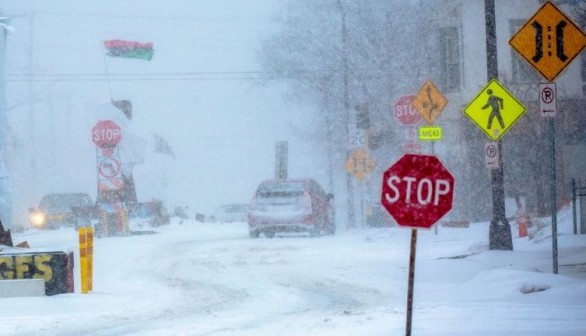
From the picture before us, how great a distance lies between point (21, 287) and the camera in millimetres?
12617

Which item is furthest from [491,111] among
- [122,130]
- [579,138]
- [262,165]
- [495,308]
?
[262,165]

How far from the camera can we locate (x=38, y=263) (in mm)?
12633

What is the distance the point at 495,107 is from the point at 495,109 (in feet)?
0.10

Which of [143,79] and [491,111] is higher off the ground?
[143,79]

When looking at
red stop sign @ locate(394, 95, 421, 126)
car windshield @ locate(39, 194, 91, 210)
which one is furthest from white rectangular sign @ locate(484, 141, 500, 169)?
car windshield @ locate(39, 194, 91, 210)

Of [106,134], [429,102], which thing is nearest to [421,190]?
[429,102]

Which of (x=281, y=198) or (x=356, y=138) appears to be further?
(x=356, y=138)

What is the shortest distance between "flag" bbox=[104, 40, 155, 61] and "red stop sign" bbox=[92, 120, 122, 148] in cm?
760

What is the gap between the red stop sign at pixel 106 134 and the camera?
34.6 meters

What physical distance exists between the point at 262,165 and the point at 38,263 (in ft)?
265

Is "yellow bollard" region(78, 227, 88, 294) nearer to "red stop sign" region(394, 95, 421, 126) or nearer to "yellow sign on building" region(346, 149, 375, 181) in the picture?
"red stop sign" region(394, 95, 421, 126)

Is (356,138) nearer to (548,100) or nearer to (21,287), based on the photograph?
(548,100)

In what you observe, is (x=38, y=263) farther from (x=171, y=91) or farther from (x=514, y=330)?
(x=171, y=91)

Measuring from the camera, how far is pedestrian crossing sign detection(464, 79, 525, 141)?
14273 millimetres
